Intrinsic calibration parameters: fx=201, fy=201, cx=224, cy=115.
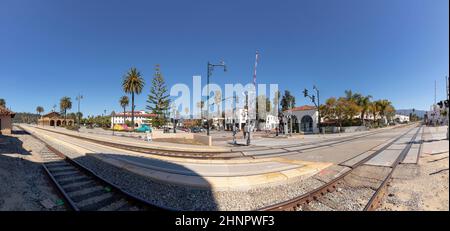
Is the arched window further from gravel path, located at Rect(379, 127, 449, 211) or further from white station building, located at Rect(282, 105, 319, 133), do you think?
gravel path, located at Rect(379, 127, 449, 211)

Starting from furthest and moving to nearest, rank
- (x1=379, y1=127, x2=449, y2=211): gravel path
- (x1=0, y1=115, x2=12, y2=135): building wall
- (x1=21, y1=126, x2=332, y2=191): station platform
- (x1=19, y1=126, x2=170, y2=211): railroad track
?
1. (x1=0, y1=115, x2=12, y2=135): building wall
2. (x1=21, y1=126, x2=332, y2=191): station platform
3. (x1=379, y1=127, x2=449, y2=211): gravel path
4. (x1=19, y1=126, x2=170, y2=211): railroad track

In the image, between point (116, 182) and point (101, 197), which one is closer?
point (101, 197)

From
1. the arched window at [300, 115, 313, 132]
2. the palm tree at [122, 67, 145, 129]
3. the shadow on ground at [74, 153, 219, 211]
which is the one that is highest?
the palm tree at [122, 67, 145, 129]

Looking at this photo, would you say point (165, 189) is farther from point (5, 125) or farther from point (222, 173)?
point (5, 125)

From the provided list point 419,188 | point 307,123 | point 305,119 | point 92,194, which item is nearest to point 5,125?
point 92,194

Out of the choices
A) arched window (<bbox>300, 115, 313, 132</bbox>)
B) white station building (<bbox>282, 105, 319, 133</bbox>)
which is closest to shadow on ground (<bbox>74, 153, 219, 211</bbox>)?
white station building (<bbox>282, 105, 319, 133</bbox>)

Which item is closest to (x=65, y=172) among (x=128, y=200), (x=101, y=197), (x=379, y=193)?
(x=101, y=197)

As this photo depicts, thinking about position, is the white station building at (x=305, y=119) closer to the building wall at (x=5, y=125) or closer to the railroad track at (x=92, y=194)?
the railroad track at (x=92, y=194)

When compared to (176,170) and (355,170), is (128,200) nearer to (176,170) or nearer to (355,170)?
(176,170)

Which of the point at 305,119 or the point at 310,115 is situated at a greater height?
the point at 310,115

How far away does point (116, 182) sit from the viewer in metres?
7.53

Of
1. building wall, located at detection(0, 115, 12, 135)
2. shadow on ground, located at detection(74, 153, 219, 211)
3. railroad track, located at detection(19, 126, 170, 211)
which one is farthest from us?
building wall, located at detection(0, 115, 12, 135)
